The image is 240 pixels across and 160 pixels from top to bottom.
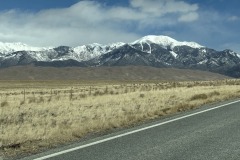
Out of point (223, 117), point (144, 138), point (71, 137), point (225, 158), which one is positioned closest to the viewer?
point (225, 158)

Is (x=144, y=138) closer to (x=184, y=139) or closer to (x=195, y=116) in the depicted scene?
(x=184, y=139)

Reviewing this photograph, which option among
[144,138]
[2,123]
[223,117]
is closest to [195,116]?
[223,117]

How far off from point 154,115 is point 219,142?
23.7 feet

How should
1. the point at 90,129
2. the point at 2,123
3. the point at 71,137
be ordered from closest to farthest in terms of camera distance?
the point at 71,137, the point at 90,129, the point at 2,123

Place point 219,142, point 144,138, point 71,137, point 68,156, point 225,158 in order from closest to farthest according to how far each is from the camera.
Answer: point 225,158
point 68,156
point 219,142
point 144,138
point 71,137

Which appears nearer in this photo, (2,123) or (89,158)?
(89,158)

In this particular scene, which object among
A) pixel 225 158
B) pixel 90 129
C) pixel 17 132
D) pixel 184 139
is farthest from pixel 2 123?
pixel 225 158

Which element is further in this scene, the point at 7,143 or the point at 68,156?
the point at 7,143

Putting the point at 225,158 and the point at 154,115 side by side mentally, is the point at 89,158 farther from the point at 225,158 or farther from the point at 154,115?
the point at 154,115

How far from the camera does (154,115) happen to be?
1695 cm

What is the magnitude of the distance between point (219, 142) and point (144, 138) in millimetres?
1838

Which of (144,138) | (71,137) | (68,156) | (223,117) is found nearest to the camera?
(68,156)

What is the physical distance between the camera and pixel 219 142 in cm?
977

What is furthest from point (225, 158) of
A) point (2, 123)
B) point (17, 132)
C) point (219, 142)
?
point (2, 123)
